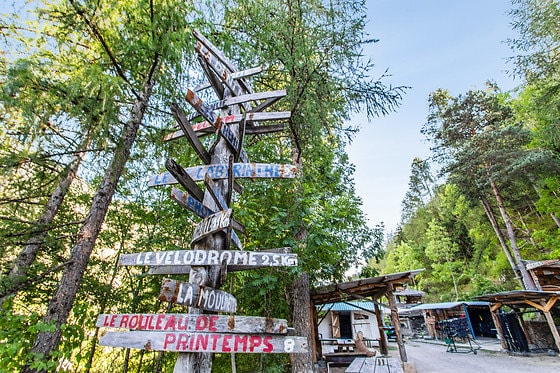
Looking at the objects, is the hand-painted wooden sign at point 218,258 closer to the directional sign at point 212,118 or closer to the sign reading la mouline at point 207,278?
the sign reading la mouline at point 207,278

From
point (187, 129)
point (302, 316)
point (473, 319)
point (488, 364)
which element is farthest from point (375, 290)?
point (473, 319)

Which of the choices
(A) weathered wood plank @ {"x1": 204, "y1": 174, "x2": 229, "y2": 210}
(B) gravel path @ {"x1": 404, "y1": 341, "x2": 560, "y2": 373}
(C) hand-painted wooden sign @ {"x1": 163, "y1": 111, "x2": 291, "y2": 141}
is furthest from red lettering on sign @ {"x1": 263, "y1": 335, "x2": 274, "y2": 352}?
(B) gravel path @ {"x1": 404, "y1": 341, "x2": 560, "y2": 373}

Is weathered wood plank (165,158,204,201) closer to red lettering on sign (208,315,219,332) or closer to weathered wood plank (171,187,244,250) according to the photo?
weathered wood plank (171,187,244,250)

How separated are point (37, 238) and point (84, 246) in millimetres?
2385

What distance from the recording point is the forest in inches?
139

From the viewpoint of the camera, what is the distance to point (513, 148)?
16.0 metres

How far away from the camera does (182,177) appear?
215 cm

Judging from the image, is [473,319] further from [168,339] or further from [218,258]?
Result: [168,339]

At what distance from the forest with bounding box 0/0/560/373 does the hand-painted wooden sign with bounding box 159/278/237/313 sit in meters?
1.30

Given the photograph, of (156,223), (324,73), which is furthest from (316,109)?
(156,223)

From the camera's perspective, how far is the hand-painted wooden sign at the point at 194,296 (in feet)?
5.57

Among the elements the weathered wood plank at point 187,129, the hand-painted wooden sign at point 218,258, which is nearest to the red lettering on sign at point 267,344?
the hand-painted wooden sign at point 218,258

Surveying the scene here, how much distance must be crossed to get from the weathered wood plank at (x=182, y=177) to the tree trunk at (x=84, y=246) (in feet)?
7.96

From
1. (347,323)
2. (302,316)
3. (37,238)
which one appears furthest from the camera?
(347,323)
